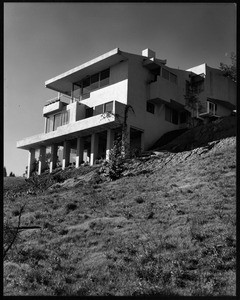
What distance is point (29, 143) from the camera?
4894 cm

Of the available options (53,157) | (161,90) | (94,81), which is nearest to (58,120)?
(53,157)

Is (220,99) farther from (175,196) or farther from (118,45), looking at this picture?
(175,196)

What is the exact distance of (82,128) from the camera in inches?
1630

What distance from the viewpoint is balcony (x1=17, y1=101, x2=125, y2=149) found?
3872 cm

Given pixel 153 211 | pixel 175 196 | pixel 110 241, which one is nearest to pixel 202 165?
pixel 175 196

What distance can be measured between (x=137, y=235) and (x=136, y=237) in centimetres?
23

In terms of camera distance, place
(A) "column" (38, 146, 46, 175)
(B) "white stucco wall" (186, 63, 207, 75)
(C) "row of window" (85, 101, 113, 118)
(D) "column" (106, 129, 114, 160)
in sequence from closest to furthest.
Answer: (D) "column" (106, 129, 114, 160), (C) "row of window" (85, 101, 113, 118), (B) "white stucco wall" (186, 63, 207, 75), (A) "column" (38, 146, 46, 175)

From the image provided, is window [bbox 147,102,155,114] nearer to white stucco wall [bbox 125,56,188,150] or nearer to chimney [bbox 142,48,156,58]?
white stucco wall [bbox 125,56,188,150]

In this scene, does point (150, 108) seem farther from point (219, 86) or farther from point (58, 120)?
point (219, 86)

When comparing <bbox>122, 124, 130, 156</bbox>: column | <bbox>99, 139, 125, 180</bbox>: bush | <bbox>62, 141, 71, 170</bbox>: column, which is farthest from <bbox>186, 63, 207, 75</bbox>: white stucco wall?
<bbox>99, 139, 125, 180</bbox>: bush

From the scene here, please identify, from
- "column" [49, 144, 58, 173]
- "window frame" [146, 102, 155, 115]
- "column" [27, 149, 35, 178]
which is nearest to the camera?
"window frame" [146, 102, 155, 115]

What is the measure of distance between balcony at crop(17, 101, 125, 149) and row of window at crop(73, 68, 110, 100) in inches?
174

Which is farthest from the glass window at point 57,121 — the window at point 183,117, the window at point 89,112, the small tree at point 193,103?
the small tree at point 193,103

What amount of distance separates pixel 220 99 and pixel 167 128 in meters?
7.85
